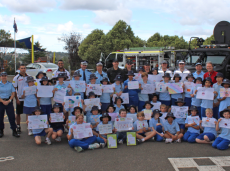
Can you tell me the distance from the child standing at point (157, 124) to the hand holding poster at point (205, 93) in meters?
1.31

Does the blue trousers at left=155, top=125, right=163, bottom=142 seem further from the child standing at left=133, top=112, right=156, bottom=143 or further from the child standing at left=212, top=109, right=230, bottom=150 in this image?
the child standing at left=212, top=109, right=230, bottom=150

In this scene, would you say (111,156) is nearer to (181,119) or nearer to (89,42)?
(181,119)

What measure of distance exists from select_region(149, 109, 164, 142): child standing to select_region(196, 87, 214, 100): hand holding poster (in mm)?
1312

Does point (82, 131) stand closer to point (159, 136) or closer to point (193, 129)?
point (159, 136)

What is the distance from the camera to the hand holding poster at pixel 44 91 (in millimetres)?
7000

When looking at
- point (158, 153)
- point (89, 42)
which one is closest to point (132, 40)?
point (89, 42)

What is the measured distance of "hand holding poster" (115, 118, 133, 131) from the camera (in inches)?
253

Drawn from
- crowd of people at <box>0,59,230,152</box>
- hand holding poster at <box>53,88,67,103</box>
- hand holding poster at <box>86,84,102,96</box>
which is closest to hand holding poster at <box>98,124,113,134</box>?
crowd of people at <box>0,59,230,152</box>

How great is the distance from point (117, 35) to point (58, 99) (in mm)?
24900

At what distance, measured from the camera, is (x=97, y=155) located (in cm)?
550

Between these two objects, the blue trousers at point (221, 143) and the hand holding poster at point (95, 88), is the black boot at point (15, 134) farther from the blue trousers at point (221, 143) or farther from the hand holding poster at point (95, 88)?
the blue trousers at point (221, 143)

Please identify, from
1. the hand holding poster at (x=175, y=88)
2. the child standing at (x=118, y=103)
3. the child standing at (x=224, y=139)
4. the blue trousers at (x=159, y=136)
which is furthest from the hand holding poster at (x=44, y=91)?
the child standing at (x=224, y=139)

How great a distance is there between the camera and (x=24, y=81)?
7.36m

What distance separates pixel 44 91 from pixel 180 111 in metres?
4.10
